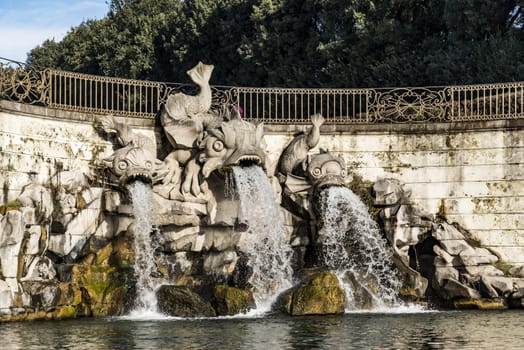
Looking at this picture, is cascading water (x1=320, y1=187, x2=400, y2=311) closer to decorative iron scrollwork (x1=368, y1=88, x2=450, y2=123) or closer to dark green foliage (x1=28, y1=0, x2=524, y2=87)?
decorative iron scrollwork (x1=368, y1=88, x2=450, y2=123)

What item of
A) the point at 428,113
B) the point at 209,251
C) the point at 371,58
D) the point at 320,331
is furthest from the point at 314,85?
the point at 320,331

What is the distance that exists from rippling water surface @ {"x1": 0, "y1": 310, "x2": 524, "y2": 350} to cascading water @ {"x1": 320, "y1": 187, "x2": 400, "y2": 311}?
324cm

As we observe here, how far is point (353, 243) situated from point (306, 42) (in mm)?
20932

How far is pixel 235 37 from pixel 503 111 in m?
23.8

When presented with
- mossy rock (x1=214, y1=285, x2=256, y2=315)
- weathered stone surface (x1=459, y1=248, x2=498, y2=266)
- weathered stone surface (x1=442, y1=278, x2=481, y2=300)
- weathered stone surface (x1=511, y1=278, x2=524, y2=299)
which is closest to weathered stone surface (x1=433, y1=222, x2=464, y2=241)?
weathered stone surface (x1=459, y1=248, x2=498, y2=266)

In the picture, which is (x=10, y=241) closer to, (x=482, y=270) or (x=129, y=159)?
(x=129, y=159)

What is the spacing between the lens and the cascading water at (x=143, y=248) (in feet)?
94.0

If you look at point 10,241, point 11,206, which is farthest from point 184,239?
point 10,241

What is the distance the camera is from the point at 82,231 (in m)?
31.0

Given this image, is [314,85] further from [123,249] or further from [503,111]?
[123,249]

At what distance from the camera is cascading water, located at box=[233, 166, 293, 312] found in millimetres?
31359

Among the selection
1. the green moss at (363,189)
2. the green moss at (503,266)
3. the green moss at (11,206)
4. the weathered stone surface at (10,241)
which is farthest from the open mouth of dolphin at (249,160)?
the green moss at (503,266)

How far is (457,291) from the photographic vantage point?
1268 inches

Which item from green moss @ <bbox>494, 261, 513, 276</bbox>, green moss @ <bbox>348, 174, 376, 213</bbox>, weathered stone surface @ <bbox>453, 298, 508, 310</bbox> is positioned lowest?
weathered stone surface @ <bbox>453, 298, 508, 310</bbox>
